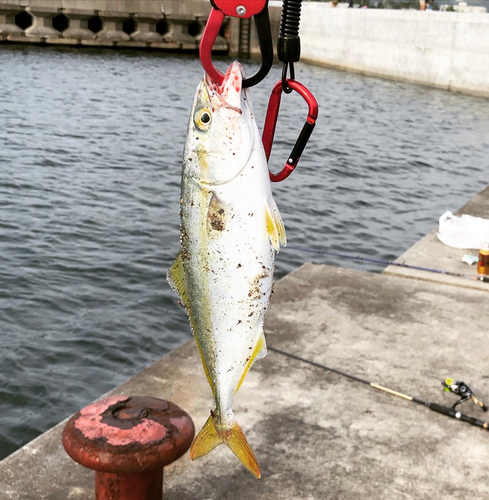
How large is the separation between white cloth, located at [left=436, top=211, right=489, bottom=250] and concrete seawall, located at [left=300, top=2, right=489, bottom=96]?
1108 inches

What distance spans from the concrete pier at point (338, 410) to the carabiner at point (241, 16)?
3771 millimetres

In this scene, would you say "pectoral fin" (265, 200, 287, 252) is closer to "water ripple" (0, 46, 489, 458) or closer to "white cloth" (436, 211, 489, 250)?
"water ripple" (0, 46, 489, 458)

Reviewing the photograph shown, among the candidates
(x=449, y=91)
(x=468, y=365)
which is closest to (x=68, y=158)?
(x=468, y=365)

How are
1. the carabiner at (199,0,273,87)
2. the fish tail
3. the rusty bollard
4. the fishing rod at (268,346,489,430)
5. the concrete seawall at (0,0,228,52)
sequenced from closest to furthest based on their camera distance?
the carabiner at (199,0,273,87) → the fish tail → the rusty bollard → the fishing rod at (268,346,489,430) → the concrete seawall at (0,0,228,52)

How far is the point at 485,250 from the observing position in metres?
9.91

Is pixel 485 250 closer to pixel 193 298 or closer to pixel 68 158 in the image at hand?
pixel 193 298

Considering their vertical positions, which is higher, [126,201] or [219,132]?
[219,132]

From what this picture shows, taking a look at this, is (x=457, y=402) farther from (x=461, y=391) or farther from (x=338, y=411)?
(x=338, y=411)

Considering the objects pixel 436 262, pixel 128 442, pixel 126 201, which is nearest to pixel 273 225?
pixel 128 442

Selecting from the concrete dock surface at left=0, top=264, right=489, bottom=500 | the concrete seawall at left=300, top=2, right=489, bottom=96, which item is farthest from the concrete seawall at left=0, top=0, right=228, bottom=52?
the concrete dock surface at left=0, top=264, right=489, bottom=500

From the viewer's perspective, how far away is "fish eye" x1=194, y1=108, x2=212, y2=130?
265 centimetres

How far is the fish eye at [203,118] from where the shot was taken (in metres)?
2.65

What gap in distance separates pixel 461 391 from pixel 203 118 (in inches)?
188

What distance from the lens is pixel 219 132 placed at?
2666mm
